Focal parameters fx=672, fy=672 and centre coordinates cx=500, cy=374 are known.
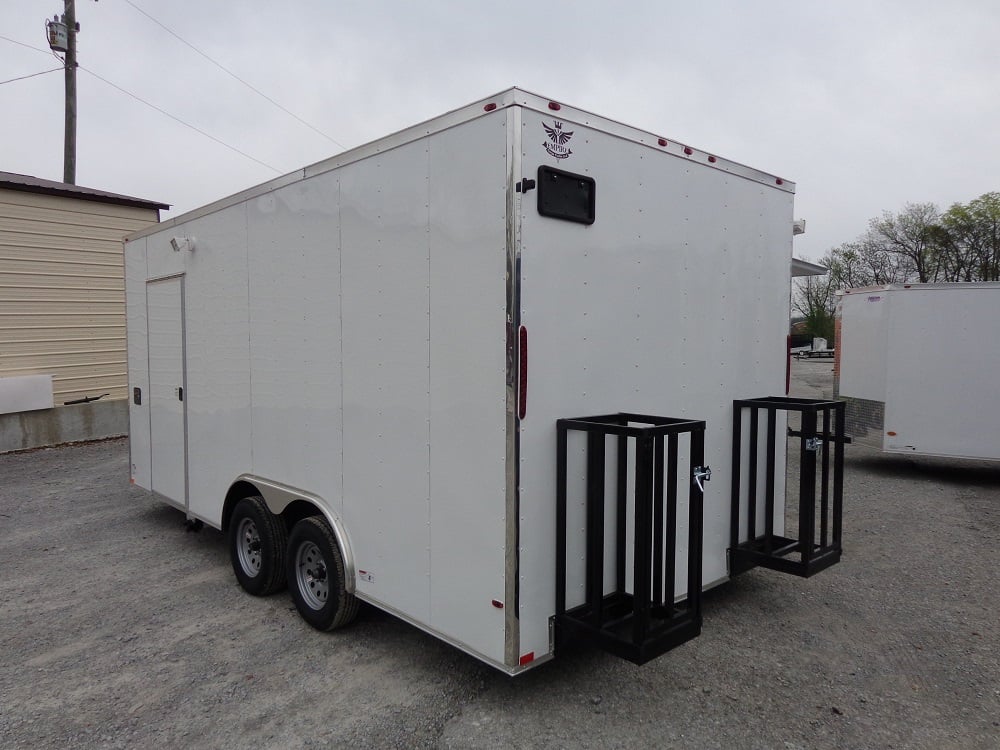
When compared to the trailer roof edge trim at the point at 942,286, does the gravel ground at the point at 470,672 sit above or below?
below

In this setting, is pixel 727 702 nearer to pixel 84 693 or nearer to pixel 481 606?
pixel 481 606

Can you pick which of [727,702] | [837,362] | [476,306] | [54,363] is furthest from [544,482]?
[54,363]

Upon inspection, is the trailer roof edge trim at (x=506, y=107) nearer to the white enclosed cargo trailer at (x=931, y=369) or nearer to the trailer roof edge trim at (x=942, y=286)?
the trailer roof edge trim at (x=942, y=286)

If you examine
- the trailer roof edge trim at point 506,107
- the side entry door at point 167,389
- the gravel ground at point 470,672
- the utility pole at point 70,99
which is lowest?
the gravel ground at point 470,672

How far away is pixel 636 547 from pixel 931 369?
701 centimetres

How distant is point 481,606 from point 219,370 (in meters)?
2.84

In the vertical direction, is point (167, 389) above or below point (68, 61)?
Result: below

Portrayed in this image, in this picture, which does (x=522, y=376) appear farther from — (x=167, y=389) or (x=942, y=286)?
(x=942, y=286)

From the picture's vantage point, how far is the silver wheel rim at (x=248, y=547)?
4.54 metres

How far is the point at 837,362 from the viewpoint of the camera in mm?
9414

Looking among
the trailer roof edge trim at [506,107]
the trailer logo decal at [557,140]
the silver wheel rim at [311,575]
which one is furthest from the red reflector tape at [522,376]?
the silver wheel rim at [311,575]

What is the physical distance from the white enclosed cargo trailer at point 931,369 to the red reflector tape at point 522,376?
288 inches

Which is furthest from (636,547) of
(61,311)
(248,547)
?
(61,311)

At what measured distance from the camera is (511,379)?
2.72 meters
